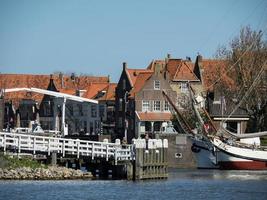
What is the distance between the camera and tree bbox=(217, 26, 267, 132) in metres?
102

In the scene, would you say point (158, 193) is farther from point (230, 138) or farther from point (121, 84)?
point (121, 84)

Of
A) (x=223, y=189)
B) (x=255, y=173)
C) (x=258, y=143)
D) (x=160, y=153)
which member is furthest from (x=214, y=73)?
(x=223, y=189)

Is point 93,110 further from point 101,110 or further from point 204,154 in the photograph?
point 204,154

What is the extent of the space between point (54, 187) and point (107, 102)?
2668 inches

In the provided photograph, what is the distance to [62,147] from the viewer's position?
73.1m

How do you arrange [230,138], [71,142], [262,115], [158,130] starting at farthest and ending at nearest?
1. [158,130]
2. [262,115]
3. [230,138]
4. [71,142]

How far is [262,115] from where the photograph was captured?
104 metres

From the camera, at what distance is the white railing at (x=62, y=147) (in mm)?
71438

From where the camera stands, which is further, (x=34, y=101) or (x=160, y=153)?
(x=34, y=101)

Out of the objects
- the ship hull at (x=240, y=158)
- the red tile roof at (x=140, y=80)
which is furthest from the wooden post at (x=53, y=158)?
the red tile roof at (x=140, y=80)

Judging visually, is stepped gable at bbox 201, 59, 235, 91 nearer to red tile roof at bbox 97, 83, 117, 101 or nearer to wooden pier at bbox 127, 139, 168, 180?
red tile roof at bbox 97, 83, 117, 101

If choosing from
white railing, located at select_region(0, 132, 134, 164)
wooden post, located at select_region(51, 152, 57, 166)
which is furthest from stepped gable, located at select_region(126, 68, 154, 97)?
wooden post, located at select_region(51, 152, 57, 166)

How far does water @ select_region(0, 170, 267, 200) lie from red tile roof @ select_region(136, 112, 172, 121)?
122ft

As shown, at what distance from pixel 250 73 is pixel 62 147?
113ft
